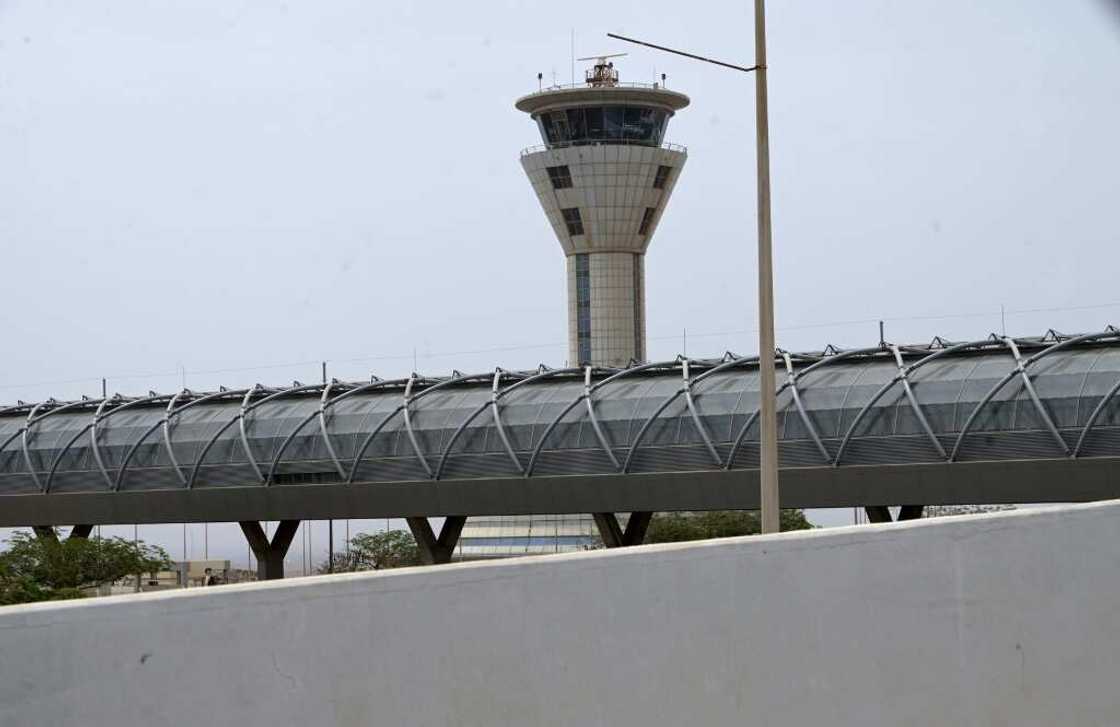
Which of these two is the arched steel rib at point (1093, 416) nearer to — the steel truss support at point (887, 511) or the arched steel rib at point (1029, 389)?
the arched steel rib at point (1029, 389)

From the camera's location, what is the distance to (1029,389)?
175ft

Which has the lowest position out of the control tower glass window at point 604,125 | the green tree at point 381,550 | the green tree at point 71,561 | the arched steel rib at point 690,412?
the green tree at point 381,550

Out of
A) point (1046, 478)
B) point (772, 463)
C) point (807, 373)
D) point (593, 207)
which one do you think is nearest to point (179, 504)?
point (807, 373)

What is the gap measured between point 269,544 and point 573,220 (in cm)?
6847

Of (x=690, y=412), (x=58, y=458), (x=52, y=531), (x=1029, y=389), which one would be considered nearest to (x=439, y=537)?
(x=690, y=412)

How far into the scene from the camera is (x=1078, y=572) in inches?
494

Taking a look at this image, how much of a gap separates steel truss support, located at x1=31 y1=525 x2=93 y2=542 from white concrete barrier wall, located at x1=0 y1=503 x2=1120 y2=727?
63.6 meters

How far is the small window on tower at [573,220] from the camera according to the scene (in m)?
134

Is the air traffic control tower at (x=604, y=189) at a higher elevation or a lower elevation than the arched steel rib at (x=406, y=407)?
higher

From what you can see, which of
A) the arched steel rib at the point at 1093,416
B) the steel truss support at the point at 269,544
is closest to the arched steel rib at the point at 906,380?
the arched steel rib at the point at 1093,416

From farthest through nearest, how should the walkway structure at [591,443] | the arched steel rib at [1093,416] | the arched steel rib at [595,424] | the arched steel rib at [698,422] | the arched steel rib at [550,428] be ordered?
the arched steel rib at [550,428], the arched steel rib at [595,424], the arched steel rib at [698,422], the walkway structure at [591,443], the arched steel rib at [1093,416]

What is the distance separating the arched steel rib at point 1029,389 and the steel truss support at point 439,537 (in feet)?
66.5

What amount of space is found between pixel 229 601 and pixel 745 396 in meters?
51.8

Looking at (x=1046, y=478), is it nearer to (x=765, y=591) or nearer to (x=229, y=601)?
(x=765, y=591)
